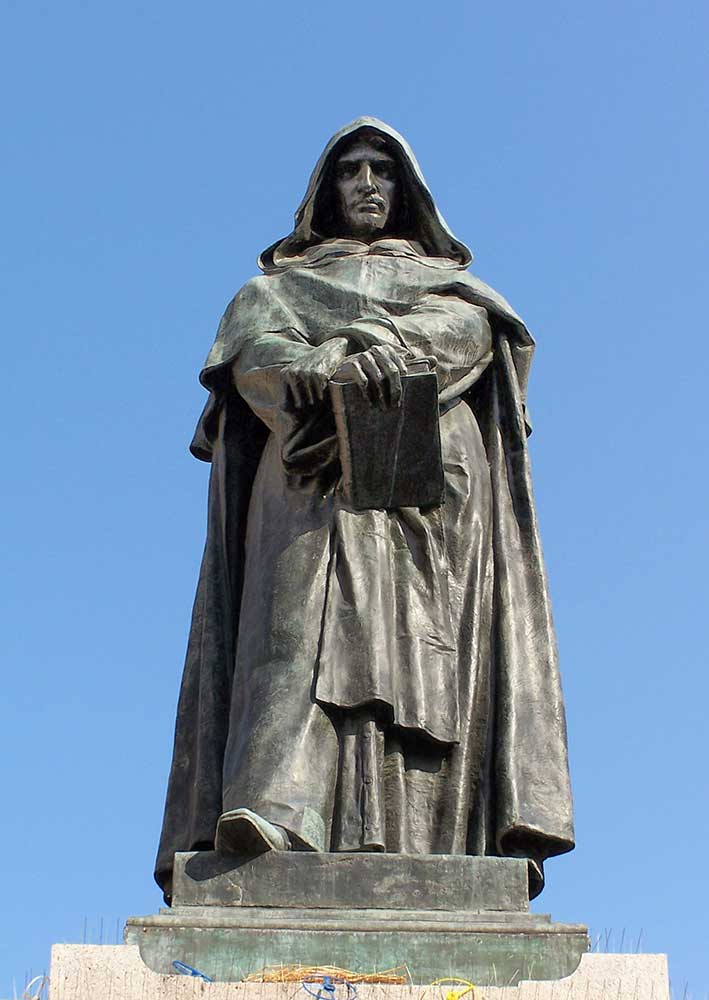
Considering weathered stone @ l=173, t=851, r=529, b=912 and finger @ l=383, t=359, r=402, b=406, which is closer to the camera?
weathered stone @ l=173, t=851, r=529, b=912

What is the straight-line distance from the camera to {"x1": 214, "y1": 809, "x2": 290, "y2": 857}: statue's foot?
9.64 meters

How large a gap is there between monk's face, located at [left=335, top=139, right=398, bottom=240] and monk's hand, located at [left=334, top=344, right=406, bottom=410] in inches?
68.1

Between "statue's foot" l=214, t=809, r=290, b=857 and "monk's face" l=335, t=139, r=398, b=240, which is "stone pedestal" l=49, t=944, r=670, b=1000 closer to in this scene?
"statue's foot" l=214, t=809, r=290, b=857

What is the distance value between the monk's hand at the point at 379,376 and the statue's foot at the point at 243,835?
213 centimetres

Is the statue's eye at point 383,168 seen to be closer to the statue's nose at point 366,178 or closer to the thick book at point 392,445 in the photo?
the statue's nose at point 366,178

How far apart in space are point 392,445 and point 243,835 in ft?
6.85

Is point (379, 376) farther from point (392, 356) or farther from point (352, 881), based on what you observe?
point (352, 881)

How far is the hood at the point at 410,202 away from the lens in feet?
40.3

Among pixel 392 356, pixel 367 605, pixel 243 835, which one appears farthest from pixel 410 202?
pixel 243 835

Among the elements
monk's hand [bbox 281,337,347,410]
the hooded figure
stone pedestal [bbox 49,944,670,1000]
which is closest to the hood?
the hooded figure

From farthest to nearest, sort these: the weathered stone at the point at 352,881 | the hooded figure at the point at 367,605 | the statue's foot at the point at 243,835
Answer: the hooded figure at the point at 367,605
the statue's foot at the point at 243,835
the weathered stone at the point at 352,881

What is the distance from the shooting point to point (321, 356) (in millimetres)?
10852

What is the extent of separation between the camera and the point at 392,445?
1072 cm

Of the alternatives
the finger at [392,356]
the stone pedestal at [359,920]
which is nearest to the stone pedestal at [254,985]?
the stone pedestal at [359,920]
